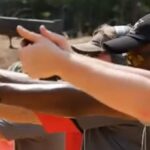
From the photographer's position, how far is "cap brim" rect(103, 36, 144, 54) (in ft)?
7.00

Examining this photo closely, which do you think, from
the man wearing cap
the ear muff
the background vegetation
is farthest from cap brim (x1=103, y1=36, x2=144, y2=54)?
the background vegetation

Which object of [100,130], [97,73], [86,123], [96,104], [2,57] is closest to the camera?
[97,73]

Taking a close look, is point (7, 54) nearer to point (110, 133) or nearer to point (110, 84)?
point (110, 133)

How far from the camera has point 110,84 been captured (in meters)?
1.54

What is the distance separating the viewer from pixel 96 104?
6.22 ft

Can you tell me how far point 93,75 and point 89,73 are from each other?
0.03ft

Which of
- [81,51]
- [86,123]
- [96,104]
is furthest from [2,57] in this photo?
[96,104]

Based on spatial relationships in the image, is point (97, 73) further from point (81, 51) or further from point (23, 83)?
point (81, 51)

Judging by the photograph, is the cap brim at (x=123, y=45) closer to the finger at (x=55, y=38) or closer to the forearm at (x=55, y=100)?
the forearm at (x=55, y=100)

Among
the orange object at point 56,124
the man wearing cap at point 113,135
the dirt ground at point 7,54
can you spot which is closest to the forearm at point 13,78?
the orange object at point 56,124

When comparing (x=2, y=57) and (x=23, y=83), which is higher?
(x=23, y=83)

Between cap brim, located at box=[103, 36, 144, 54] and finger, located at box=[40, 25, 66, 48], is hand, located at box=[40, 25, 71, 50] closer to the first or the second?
finger, located at box=[40, 25, 66, 48]

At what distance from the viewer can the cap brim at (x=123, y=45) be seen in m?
2.13

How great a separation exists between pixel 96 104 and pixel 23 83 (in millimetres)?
405
